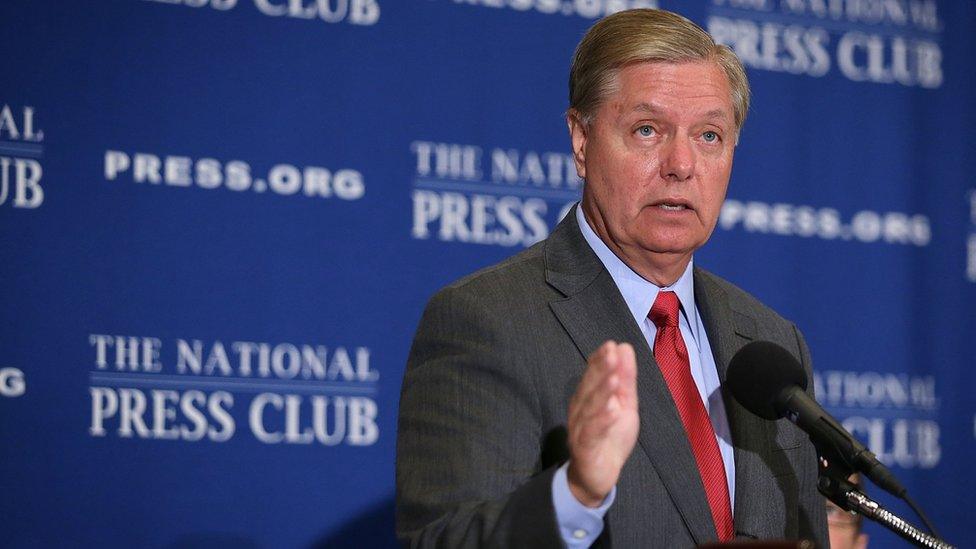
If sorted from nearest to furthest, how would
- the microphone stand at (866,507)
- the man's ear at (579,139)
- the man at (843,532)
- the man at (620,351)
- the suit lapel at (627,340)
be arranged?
the microphone stand at (866,507) → the man at (620,351) → the suit lapel at (627,340) → the man's ear at (579,139) → the man at (843,532)

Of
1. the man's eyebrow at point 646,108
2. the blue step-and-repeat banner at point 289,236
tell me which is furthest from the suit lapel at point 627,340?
the blue step-and-repeat banner at point 289,236

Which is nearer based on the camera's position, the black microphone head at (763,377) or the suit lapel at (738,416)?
the black microphone head at (763,377)

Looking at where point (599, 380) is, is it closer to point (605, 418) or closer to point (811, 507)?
point (605, 418)

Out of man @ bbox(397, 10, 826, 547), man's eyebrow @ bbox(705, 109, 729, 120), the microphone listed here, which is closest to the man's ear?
man @ bbox(397, 10, 826, 547)

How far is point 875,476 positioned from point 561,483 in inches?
16.2

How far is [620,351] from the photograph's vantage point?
146 centimetres

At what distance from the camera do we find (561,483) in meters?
1.52

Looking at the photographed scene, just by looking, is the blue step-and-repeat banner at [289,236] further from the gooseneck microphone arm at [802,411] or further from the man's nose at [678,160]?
the gooseneck microphone arm at [802,411]

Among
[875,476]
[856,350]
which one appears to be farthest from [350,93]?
[875,476]

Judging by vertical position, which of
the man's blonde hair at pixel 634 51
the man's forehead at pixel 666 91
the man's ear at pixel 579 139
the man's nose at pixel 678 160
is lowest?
the man's nose at pixel 678 160

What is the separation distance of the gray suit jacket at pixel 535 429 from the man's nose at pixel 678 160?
7.1 inches

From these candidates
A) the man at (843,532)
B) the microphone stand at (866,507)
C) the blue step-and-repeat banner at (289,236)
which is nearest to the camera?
the microphone stand at (866,507)

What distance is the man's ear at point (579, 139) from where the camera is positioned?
2.13 metres

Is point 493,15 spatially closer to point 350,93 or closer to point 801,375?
point 350,93
